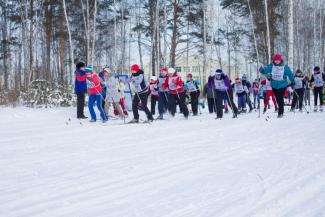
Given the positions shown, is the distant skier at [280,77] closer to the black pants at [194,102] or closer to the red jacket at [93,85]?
the black pants at [194,102]

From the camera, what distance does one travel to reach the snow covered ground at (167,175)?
11.0 feet

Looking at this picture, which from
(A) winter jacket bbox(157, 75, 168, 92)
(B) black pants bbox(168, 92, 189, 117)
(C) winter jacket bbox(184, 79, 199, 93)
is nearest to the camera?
(B) black pants bbox(168, 92, 189, 117)

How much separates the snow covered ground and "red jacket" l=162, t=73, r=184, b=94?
14.6 feet

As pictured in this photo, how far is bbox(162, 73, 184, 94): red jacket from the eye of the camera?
486 inches

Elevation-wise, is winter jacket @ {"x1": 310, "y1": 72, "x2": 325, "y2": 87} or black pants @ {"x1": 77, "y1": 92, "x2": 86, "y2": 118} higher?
winter jacket @ {"x1": 310, "y1": 72, "x2": 325, "y2": 87}

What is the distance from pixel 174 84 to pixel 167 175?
8091 mm

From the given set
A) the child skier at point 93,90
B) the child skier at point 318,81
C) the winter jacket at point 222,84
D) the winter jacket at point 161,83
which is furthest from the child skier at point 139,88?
the child skier at point 318,81

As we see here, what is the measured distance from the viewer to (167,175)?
448cm

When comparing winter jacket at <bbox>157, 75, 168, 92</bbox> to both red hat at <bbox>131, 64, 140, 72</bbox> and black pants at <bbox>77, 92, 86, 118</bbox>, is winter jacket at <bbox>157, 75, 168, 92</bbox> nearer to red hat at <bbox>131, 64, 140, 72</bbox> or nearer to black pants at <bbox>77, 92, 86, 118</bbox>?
red hat at <bbox>131, 64, 140, 72</bbox>

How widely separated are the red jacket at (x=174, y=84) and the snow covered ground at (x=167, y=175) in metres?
4.46

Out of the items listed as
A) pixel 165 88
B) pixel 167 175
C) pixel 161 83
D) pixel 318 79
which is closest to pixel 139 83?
pixel 165 88

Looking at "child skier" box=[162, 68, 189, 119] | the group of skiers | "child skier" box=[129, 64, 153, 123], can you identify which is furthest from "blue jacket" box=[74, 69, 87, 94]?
"child skier" box=[162, 68, 189, 119]

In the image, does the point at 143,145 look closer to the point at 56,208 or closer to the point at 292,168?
the point at 292,168

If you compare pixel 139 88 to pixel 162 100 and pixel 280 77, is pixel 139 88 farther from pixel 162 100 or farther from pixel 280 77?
pixel 280 77
